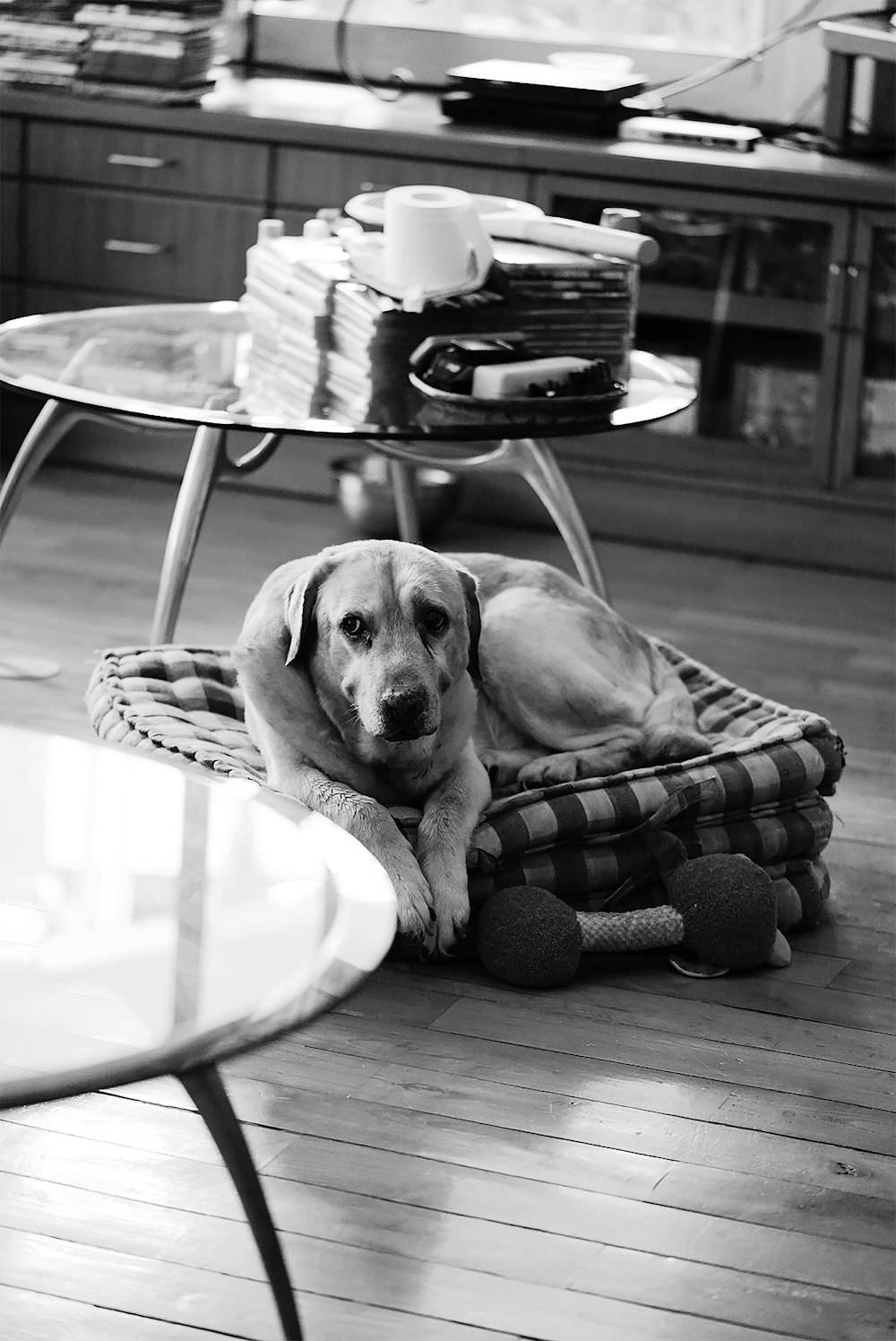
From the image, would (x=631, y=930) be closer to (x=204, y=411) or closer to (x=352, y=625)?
(x=352, y=625)

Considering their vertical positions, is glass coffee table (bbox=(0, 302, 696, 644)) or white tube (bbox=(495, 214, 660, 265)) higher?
white tube (bbox=(495, 214, 660, 265))

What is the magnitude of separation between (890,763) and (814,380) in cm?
132

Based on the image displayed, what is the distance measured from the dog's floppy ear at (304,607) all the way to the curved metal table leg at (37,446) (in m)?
0.84

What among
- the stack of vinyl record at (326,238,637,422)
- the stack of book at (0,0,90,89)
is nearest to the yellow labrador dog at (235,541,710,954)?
the stack of vinyl record at (326,238,637,422)

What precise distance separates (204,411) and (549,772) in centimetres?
72

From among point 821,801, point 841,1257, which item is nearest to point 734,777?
point 821,801

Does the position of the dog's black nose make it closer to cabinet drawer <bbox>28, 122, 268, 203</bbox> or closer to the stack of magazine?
cabinet drawer <bbox>28, 122, 268, 203</bbox>

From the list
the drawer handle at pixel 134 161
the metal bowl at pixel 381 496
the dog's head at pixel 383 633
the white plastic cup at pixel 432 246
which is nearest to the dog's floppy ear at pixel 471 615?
the dog's head at pixel 383 633

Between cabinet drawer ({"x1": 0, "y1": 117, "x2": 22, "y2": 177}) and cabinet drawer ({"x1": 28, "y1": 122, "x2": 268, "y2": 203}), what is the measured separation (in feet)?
0.10

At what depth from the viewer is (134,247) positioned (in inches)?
170

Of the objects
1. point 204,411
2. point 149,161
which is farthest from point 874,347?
point 204,411

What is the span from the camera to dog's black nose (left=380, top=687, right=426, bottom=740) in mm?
2199

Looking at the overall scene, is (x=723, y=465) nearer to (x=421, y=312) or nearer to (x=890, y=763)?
(x=890, y=763)

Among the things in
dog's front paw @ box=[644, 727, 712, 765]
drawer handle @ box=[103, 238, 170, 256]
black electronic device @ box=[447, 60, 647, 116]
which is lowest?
dog's front paw @ box=[644, 727, 712, 765]
